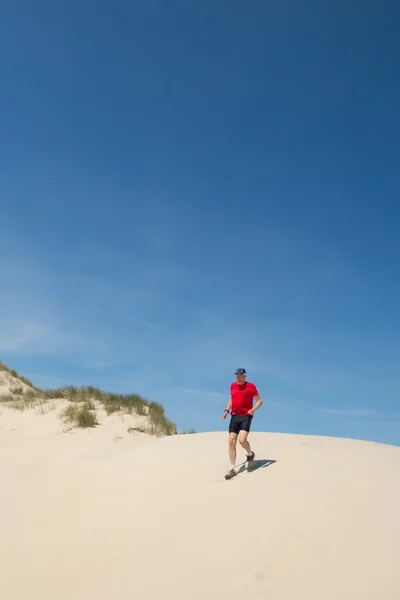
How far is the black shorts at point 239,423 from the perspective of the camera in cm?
839

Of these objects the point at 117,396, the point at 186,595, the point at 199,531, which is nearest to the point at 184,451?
the point at 199,531

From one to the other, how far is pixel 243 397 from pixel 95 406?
8.65 meters

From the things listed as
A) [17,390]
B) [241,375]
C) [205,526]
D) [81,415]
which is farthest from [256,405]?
[17,390]

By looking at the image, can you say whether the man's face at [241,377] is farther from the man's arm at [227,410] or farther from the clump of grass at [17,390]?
the clump of grass at [17,390]

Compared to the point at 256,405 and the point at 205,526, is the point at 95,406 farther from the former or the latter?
the point at 205,526

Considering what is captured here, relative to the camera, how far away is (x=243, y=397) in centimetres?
856

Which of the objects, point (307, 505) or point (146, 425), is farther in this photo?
point (146, 425)

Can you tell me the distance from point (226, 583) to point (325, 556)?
1.10 metres

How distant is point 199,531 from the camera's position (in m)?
5.89

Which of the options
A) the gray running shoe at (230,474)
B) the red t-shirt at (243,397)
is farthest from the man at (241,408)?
the gray running shoe at (230,474)

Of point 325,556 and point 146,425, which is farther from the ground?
point 146,425

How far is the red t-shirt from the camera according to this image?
28.0ft

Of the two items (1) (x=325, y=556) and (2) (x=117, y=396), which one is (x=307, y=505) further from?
(2) (x=117, y=396)

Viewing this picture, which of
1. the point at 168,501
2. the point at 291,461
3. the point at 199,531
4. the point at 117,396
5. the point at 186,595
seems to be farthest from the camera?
the point at 117,396
